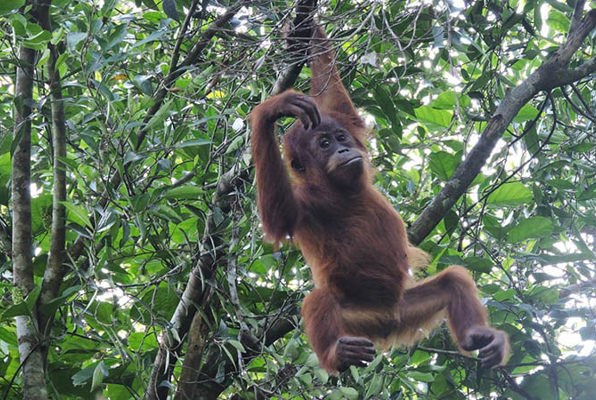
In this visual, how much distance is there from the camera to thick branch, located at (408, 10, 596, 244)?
391 centimetres

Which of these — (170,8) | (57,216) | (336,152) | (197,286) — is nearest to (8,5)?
(170,8)

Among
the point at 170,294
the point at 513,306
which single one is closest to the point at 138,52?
the point at 170,294

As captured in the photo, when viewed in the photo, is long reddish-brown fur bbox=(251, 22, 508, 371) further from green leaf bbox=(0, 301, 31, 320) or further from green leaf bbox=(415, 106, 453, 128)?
green leaf bbox=(0, 301, 31, 320)

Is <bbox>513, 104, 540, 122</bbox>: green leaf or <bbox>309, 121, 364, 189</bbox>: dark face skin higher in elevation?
<bbox>513, 104, 540, 122</bbox>: green leaf

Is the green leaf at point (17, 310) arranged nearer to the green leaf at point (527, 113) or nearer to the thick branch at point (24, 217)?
the thick branch at point (24, 217)

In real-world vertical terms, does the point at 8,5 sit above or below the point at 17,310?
above

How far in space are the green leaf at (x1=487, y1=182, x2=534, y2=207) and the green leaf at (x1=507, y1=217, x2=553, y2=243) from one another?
0.69 feet

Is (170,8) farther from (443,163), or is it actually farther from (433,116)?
(433,116)

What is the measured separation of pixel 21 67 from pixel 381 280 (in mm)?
2237

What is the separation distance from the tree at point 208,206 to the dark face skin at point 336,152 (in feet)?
0.83

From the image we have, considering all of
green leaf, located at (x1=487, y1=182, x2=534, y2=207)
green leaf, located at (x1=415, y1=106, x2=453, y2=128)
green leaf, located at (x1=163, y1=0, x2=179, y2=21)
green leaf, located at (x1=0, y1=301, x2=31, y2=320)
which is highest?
green leaf, located at (x1=163, y1=0, x2=179, y2=21)

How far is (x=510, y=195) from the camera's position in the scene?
4.32 meters

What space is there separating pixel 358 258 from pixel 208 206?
1020mm

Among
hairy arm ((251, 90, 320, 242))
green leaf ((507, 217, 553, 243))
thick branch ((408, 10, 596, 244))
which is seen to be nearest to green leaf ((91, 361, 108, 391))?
hairy arm ((251, 90, 320, 242))
